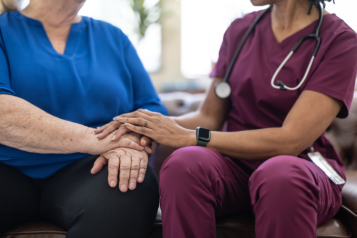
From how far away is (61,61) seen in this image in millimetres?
1062

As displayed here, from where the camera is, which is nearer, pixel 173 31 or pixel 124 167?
pixel 124 167

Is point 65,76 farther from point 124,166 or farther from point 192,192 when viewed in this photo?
point 192,192

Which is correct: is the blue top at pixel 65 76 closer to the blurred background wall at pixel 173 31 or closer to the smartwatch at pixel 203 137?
the smartwatch at pixel 203 137

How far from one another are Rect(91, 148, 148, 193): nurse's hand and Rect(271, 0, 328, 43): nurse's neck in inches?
28.1

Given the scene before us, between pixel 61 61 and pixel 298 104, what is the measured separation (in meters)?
0.82

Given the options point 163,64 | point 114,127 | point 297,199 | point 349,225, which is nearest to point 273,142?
point 297,199

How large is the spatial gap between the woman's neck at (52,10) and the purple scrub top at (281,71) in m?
0.63

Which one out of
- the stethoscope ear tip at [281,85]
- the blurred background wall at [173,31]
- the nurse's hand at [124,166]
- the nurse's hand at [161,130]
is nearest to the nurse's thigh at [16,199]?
the nurse's hand at [124,166]

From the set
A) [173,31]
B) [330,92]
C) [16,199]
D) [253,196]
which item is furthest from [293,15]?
[173,31]

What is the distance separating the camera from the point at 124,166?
923mm

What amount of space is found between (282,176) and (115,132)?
0.55 m

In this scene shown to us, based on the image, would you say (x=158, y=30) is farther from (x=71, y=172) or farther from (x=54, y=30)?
(x=71, y=172)

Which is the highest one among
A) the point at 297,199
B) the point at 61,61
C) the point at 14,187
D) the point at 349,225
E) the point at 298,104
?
the point at 61,61

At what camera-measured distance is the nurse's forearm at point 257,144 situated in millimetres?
962
